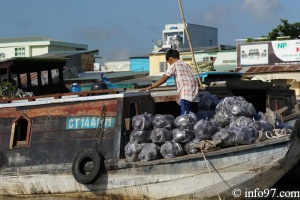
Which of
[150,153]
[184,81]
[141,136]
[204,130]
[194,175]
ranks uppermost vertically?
[184,81]

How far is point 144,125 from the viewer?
7109 mm

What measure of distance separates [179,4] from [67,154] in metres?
3.51

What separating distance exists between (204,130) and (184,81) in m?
0.95

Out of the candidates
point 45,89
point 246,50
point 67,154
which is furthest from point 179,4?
point 246,50

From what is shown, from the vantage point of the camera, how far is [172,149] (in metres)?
6.73

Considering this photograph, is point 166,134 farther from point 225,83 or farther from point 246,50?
point 246,50

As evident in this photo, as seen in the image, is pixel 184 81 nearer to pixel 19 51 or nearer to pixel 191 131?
pixel 191 131

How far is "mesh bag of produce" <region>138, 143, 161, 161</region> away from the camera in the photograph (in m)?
6.86

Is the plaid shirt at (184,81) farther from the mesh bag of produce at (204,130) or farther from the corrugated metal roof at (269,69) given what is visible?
the corrugated metal roof at (269,69)

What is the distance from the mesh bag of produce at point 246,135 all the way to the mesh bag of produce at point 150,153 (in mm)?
1041

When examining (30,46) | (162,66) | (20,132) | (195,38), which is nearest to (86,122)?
(20,132)

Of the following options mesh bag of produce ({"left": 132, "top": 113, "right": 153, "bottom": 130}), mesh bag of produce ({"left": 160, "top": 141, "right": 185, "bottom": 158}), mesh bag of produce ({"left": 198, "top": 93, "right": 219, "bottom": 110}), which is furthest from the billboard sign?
mesh bag of produce ({"left": 160, "top": 141, "right": 185, "bottom": 158})

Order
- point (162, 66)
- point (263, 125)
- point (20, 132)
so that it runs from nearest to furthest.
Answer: point (263, 125)
point (20, 132)
point (162, 66)

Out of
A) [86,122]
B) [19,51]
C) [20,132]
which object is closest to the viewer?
[86,122]
